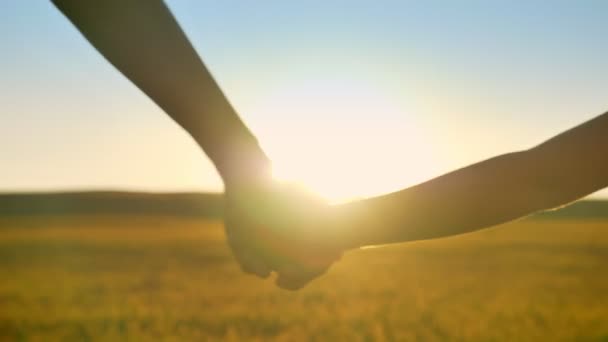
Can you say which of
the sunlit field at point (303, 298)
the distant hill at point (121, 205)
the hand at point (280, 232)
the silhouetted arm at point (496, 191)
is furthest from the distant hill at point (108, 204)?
the silhouetted arm at point (496, 191)

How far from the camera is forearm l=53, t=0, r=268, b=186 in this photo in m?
2.21

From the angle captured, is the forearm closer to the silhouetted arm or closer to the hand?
the hand

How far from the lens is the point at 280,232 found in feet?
8.82

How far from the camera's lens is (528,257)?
106 feet

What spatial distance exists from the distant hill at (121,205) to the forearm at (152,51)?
2321 inches

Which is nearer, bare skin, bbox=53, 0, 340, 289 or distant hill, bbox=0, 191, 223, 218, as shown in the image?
bare skin, bbox=53, 0, 340, 289

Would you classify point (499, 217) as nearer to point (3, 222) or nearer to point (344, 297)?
point (344, 297)

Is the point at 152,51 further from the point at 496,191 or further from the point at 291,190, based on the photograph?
the point at 496,191

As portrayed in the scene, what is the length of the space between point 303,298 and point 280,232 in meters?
13.6

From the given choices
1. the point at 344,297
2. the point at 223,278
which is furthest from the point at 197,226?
the point at 344,297

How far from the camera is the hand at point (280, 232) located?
102 inches

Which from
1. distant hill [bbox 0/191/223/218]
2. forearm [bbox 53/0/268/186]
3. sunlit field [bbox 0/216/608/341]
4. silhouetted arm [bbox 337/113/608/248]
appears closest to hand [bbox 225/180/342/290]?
silhouetted arm [bbox 337/113/608/248]

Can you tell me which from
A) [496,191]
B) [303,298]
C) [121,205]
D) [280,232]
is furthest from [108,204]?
[496,191]

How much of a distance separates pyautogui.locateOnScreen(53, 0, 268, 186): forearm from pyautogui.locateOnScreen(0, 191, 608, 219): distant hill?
193ft
